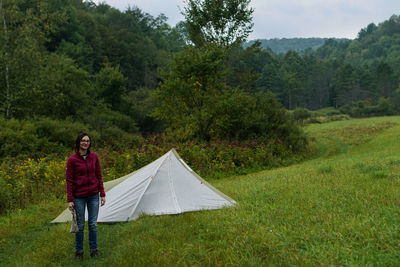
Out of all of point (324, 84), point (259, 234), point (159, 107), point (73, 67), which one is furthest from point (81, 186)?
point (324, 84)

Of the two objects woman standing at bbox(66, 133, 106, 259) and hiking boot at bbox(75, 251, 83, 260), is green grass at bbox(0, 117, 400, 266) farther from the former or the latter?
woman standing at bbox(66, 133, 106, 259)

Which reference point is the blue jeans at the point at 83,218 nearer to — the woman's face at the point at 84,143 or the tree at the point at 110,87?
the woman's face at the point at 84,143

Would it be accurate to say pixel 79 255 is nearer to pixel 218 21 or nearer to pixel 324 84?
pixel 218 21

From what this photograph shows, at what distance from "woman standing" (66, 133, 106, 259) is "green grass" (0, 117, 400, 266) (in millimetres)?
366

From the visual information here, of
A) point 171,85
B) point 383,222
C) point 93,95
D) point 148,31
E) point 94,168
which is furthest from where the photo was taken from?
point 148,31

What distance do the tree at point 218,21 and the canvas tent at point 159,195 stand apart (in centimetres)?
2030

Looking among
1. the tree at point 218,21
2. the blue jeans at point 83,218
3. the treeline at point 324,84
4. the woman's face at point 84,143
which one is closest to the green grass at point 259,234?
the blue jeans at point 83,218

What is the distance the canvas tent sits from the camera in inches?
264

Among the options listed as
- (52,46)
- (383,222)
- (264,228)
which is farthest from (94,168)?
(52,46)

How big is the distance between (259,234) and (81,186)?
2.96 meters

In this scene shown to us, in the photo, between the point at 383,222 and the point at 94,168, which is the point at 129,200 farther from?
the point at 383,222

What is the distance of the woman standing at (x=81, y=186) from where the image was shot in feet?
15.8

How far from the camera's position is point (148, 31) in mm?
84188

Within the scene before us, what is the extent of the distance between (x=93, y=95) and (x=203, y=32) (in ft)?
53.7
